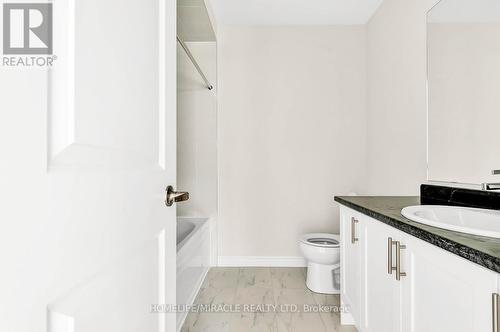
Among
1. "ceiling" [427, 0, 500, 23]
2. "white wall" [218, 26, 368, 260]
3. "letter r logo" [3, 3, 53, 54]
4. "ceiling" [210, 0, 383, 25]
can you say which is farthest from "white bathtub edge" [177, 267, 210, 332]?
"ceiling" [210, 0, 383, 25]

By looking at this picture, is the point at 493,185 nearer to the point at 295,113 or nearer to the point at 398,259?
the point at 398,259

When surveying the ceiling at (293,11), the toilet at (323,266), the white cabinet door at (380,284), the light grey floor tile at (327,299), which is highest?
the ceiling at (293,11)

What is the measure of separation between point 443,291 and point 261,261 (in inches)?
90.8

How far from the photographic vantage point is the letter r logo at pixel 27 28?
1.24ft

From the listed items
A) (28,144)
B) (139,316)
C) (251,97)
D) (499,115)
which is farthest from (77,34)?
(251,97)

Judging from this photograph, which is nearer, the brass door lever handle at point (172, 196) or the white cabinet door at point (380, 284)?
the brass door lever handle at point (172, 196)

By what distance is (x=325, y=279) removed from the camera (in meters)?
2.39

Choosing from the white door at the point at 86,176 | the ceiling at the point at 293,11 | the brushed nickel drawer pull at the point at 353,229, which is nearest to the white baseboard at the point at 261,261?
the brushed nickel drawer pull at the point at 353,229

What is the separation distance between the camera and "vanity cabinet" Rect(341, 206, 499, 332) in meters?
0.74

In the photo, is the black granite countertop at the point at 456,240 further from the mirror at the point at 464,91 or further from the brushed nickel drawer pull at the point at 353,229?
the mirror at the point at 464,91

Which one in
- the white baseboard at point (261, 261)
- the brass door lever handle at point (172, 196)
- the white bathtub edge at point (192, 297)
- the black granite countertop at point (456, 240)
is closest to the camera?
the black granite countertop at point (456, 240)

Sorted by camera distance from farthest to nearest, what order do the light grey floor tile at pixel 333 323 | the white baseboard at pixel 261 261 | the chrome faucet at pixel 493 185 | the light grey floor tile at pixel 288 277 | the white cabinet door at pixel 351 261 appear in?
the white baseboard at pixel 261 261
the light grey floor tile at pixel 288 277
the light grey floor tile at pixel 333 323
the white cabinet door at pixel 351 261
the chrome faucet at pixel 493 185

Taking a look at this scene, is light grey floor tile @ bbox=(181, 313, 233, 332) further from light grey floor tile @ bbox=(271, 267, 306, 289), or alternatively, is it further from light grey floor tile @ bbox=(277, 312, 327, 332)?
light grey floor tile @ bbox=(271, 267, 306, 289)

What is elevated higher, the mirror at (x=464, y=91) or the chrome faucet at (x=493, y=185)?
the mirror at (x=464, y=91)
